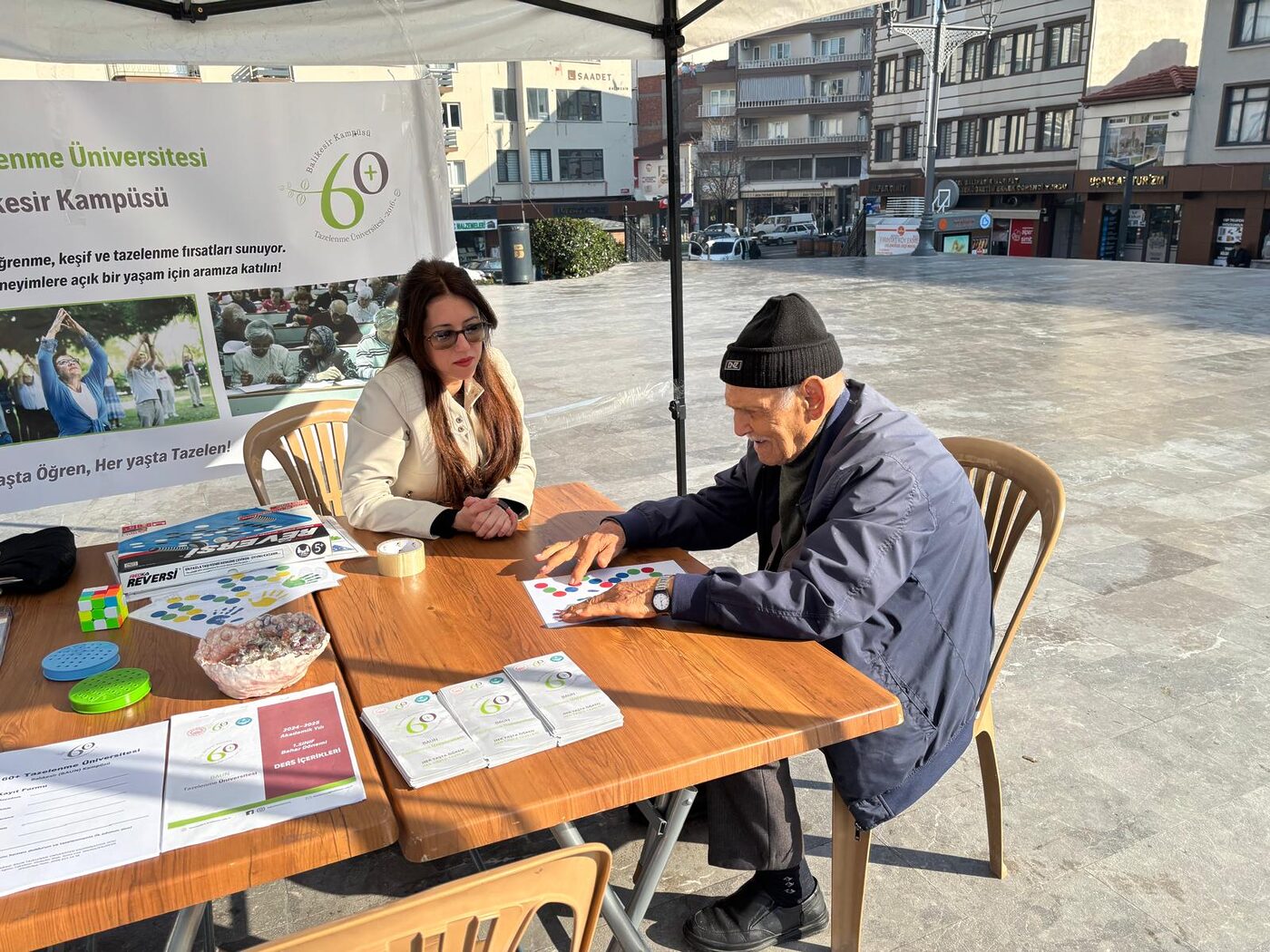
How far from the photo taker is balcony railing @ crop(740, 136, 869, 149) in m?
51.2

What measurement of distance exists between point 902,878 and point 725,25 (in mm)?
3223

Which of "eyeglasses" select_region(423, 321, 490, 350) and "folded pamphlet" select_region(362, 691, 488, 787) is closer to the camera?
"folded pamphlet" select_region(362, 691, 488, 787)

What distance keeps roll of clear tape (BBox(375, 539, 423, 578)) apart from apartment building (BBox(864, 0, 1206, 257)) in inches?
1353

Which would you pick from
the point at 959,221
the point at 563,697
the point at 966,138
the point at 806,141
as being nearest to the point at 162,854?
the point at 563,697

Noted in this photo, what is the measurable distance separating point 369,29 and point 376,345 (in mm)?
1354

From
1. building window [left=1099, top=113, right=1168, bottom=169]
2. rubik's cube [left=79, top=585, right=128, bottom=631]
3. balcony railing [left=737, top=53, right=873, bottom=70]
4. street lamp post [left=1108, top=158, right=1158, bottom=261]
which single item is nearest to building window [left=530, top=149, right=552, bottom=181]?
building window [left=1099, top=113, right=1168, bottom=169]

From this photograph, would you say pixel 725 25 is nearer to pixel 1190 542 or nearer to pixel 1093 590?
pixel 1093 590

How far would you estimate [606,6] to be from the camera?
3748mm

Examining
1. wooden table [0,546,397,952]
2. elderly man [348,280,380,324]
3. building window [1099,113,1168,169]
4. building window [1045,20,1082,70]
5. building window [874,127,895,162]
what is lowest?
wooden table [0,546,397,952]

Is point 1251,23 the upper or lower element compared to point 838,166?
upper

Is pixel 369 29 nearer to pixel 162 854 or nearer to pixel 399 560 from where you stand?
pixel 399 560

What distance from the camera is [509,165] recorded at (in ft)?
120

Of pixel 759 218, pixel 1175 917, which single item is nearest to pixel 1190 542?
pixel 1175 917

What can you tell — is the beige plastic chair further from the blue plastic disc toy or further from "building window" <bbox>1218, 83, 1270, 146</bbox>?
"building window" <bbox>1218, 83, 1270, 146</bbox>
